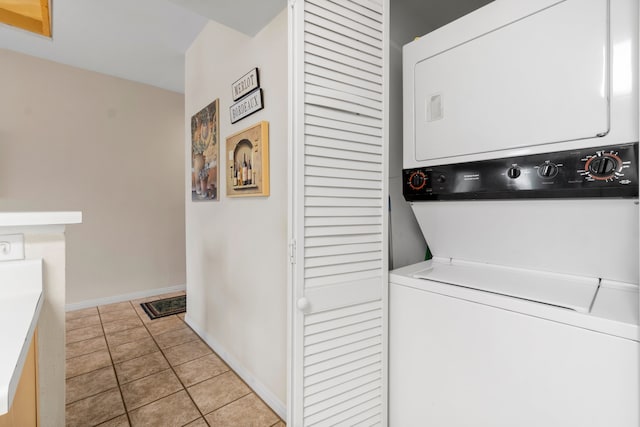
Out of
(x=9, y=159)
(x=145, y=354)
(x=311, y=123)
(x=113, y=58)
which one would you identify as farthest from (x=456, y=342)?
(x=9, y=159)

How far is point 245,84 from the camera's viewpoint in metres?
1.94

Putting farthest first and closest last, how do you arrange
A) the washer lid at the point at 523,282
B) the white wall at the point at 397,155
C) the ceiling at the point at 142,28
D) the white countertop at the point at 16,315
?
the ceiling at the point at 142,28 → the white wall at the point at 397,155 → the washer lid at the point at 523,282 → the white countertop at the point at 16,315

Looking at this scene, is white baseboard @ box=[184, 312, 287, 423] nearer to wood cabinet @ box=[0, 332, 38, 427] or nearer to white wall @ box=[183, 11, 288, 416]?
white wall @ box=[183, 11, 288, 416]

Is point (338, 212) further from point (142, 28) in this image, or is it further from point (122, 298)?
point (122, 298)

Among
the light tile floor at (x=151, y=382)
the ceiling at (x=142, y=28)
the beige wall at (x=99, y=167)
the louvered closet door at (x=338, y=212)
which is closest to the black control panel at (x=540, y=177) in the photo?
the louvered closet door at (x=338, y=212)

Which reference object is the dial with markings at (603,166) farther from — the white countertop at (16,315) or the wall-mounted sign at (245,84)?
the wall-mounted sign at (245,84)

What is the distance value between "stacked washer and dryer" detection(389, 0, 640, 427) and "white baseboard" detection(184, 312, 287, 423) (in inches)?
29.7

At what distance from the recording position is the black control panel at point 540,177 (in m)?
0.82

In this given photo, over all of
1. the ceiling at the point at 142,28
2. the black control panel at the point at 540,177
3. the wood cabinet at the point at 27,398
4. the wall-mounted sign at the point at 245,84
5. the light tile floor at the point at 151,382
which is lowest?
the light tile floor at the point at 151,382

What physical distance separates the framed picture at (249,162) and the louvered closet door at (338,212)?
74 centimetres

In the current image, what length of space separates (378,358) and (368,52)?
1.26 meters

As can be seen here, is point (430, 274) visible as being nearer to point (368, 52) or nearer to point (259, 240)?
point (368, 52)

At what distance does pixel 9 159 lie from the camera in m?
2.99

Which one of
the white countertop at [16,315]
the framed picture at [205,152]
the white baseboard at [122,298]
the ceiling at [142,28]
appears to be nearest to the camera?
the white countertop at [16,315]
